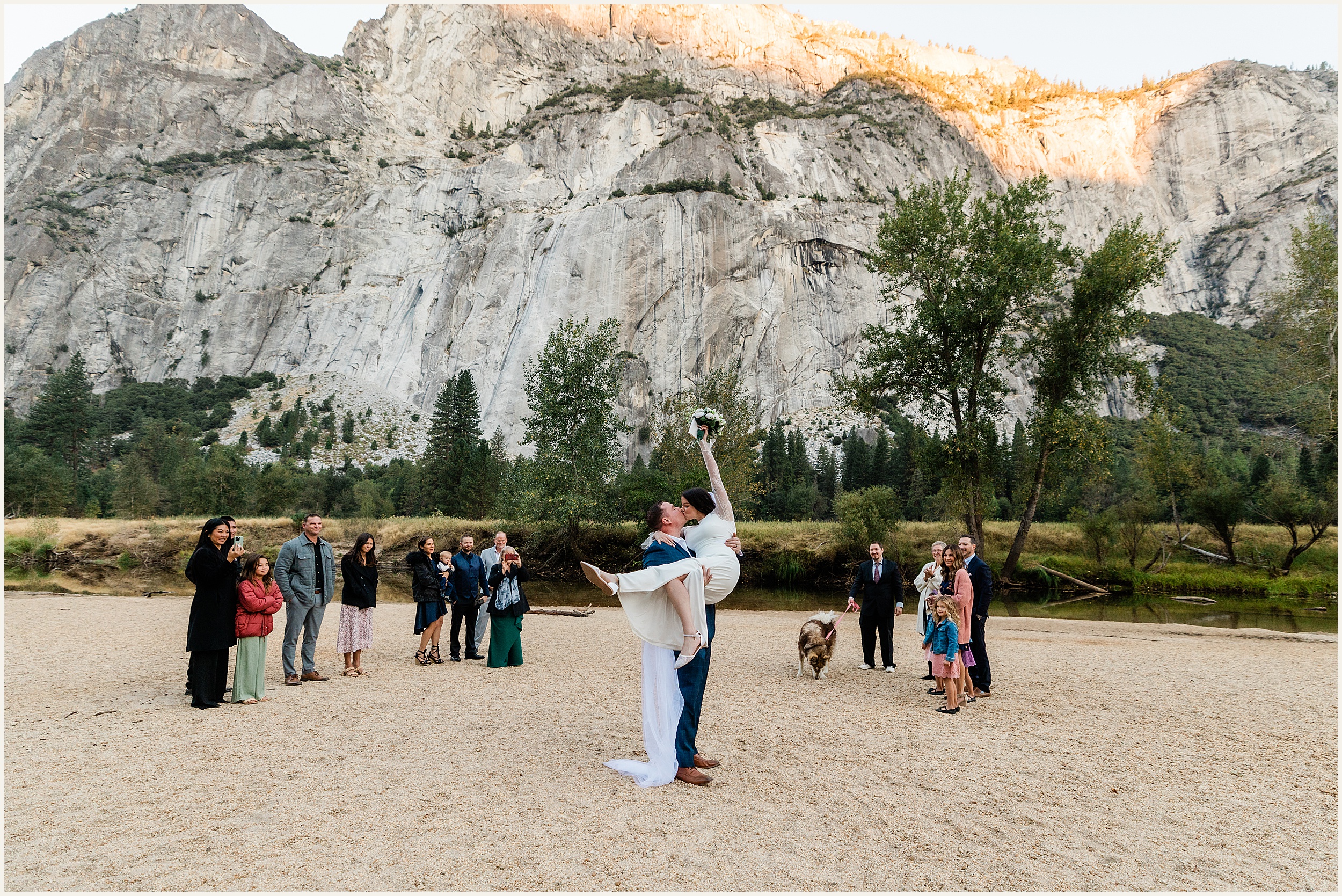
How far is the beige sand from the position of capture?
13.1 feet

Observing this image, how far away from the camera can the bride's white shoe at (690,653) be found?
5.05m

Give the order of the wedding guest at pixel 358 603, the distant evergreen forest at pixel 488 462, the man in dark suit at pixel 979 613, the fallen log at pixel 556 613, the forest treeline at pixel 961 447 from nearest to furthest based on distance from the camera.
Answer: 1. the man in dark suit at pixel 979 613
2. the wedding guest at pixel 358 603
3. the fallen log at pixel 556 613
4. the forest treeline at pixel 961 447
5. the distant evergreen forest at pixel 488 462

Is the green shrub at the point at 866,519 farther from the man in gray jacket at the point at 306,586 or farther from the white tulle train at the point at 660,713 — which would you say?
the white tulle train at the point at 660,713

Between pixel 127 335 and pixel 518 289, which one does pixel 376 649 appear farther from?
pixel 127 335

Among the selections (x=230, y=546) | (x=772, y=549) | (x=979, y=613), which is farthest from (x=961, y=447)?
(x=230, y=546)

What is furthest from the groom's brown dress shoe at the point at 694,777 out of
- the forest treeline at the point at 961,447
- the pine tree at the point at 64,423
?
the pine tree at the point at 64,423

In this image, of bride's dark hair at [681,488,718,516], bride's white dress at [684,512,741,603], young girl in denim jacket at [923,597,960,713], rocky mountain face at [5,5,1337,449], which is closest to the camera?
bride's white dress at [684,512,741,603]

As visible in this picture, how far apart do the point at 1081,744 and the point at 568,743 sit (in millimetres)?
4821

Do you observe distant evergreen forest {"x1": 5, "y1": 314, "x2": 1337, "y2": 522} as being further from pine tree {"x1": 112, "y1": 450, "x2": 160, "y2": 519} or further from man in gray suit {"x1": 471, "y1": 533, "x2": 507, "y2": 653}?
man in gray suit {"x1": 471, "y1": 533, "x2": 507, "y2": 653}

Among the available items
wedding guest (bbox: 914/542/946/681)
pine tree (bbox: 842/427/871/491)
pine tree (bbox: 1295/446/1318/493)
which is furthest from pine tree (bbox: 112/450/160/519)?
pine tree (bbox: 1295/446/1318/493)

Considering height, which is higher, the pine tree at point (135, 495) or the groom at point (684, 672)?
the pine tree at point (135, 495)

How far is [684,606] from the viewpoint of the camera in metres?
5.04

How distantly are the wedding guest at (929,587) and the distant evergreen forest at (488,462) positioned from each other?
15.2m

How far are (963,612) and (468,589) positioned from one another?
22.8 ft
